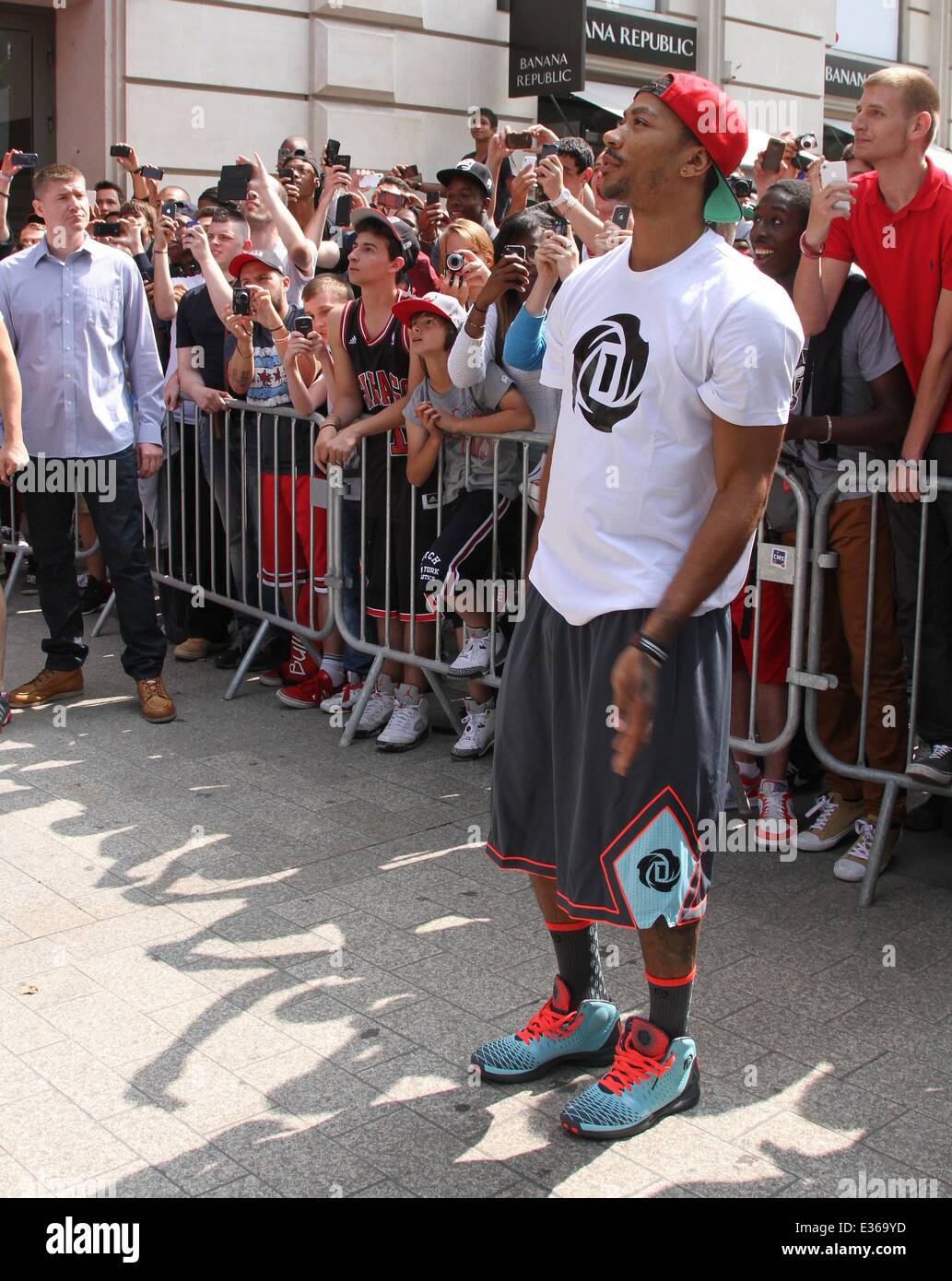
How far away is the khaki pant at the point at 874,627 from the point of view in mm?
5074

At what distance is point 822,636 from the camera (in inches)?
207

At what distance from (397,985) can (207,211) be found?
19.8ft

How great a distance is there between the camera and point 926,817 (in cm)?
560

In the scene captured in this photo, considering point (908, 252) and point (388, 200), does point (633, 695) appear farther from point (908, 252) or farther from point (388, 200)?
point (388, 200)

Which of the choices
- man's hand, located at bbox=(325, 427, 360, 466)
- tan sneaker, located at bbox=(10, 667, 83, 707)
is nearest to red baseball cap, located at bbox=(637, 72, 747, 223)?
man's hand, located at bbox=(325, 427, 360, 466)

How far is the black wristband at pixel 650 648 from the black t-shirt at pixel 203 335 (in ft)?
16.7

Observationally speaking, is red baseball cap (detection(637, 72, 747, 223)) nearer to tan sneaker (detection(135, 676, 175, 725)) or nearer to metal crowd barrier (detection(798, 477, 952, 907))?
metal crowd barrier (detection(798, 477, 952, 907))

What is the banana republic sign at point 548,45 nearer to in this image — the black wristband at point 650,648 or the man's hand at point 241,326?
the man's hand at point 241,326

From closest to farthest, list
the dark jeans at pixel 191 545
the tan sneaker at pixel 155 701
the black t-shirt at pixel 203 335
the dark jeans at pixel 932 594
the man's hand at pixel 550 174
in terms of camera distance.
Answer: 1. the dark jeans at pixel 932 594
2. the man's hand at pixel 550 174
3. the tan sneaker at pixel 155 701
4. the black t-shirt at pixel 203 335
5. the dark jeans at pixel 191 545

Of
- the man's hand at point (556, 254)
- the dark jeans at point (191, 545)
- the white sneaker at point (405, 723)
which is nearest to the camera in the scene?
the man's hand at point (556, 254)

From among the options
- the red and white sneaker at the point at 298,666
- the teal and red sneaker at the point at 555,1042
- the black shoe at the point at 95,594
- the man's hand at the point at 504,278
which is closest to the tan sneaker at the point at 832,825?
the teal and red sneaker at the point at 555,1042

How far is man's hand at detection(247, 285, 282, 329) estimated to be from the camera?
7027 millimetres
